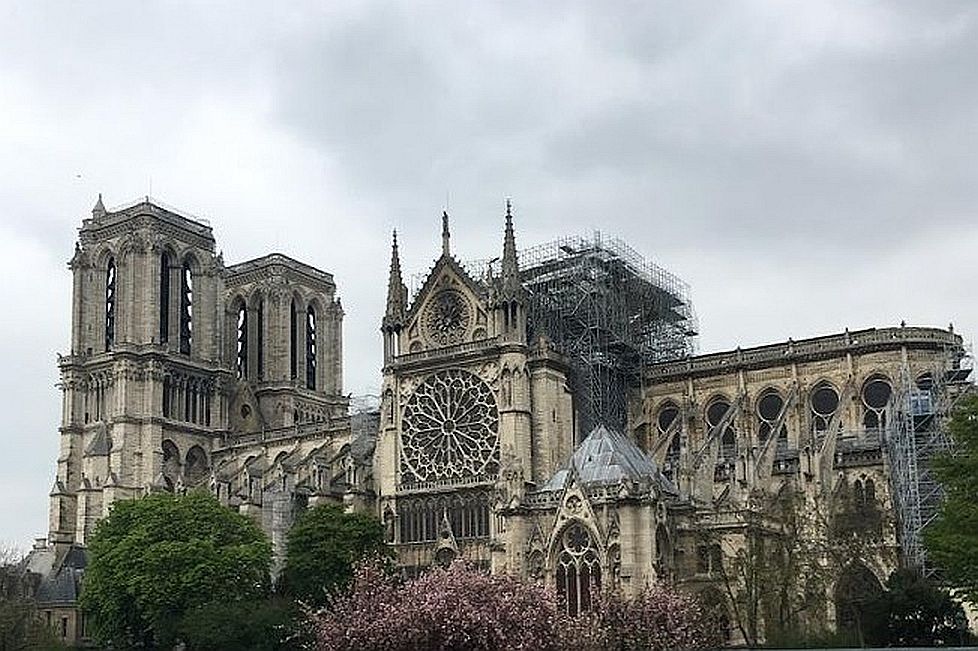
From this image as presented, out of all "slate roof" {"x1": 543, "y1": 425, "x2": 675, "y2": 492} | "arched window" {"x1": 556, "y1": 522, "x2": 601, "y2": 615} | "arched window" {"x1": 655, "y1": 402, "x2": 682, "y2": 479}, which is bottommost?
"arched window" {"x1": 556, "y1": 522, "x2": 601, "y2": 615}

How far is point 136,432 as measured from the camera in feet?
273

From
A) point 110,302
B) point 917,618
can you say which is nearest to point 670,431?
point 917,618

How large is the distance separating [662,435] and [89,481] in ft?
113

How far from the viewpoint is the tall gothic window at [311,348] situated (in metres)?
98.8

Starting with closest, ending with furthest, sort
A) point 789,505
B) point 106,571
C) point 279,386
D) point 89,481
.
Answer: point 789,505
point 106,571
point 89,481
point 279,386

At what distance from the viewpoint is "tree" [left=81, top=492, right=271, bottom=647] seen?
192 ft

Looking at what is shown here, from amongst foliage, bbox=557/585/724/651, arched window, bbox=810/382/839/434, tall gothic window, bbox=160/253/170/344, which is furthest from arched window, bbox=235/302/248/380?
foliage, bbox=557/585/724/651

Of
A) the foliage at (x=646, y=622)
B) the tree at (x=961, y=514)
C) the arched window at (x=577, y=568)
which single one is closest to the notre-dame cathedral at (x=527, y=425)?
the arched window at (x=577, y=568)

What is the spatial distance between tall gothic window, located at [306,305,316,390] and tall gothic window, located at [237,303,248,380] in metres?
4.21

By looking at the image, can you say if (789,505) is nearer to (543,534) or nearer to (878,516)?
(878,516)

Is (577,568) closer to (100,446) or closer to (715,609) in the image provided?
(715,609)

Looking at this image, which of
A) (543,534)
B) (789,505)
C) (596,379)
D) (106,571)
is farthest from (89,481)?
(789,505)

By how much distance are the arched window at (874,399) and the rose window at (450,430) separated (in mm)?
16458

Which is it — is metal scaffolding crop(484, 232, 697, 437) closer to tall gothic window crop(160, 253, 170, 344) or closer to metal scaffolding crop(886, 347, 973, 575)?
metal scaffolding crop(886, 347, 973, 575)
